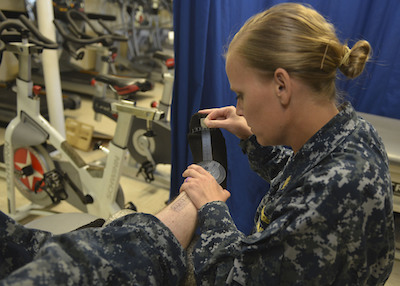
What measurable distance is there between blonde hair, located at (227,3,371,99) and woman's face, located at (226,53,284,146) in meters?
0.02

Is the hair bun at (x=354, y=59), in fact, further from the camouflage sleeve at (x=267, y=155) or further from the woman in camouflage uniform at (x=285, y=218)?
the camouflage sleeve at (x=267, y=155)

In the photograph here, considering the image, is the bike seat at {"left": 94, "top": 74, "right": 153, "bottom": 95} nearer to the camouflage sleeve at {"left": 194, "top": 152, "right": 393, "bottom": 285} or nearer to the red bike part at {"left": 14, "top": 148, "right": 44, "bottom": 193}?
the red bike part at {"left": 14, "top": 148, "right": 44, "bottom": 193}

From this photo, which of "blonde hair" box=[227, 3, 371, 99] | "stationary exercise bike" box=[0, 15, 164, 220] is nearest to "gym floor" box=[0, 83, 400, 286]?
"stationary exercise bike" box=[0, 15, 164, 220]

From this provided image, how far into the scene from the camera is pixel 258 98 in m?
0.78

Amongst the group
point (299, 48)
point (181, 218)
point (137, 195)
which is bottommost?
point (137, 195)

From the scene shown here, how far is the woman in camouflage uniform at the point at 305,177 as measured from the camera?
643mm

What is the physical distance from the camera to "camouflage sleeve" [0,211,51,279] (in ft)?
2.16

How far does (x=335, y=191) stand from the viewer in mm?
641

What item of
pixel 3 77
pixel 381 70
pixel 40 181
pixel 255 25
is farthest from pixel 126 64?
pixel 255 25

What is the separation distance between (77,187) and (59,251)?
1.62 metres

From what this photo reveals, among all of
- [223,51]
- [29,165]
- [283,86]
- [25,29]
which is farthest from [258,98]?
[29,165]

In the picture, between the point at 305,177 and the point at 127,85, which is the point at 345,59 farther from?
the point at 127,85

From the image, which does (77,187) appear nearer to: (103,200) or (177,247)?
(103,200)

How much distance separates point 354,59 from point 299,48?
0.53ft
